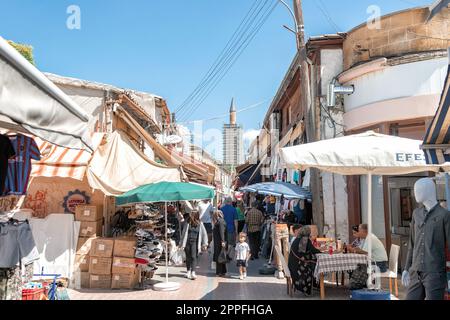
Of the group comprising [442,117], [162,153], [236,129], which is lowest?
[442,117]

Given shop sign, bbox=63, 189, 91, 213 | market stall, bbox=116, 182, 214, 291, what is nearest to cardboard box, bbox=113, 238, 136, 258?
market stall, bbox=116, 182, 214, 291

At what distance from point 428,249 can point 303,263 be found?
381 centimetres

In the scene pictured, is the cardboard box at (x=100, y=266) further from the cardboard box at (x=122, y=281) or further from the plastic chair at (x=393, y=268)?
the plastic chair at (x=393, y=268)

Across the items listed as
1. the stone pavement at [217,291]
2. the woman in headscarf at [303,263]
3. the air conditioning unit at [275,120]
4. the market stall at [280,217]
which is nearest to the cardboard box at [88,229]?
the stone pavement at [217,291]

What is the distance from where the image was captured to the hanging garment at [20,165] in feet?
18.8

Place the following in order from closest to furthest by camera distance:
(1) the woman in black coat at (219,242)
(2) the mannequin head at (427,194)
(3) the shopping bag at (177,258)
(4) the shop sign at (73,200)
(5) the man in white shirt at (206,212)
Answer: (2) the mannequin head at (427,194)
(4) the shop sign at (73,200)
(1) the woman in black coat at (219,242)
(3) the shopping bag at (177,258)
(5) the man in white shirt at (206,212)

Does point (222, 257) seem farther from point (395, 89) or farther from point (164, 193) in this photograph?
point (395, 89)

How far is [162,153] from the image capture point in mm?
12930

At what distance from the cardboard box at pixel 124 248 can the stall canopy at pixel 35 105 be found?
5.90 meters

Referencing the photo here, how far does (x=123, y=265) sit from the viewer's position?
29.8 ft

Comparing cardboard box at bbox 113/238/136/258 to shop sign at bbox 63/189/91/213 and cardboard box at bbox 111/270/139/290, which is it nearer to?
cardboard box at bbox 111/270/139/290
